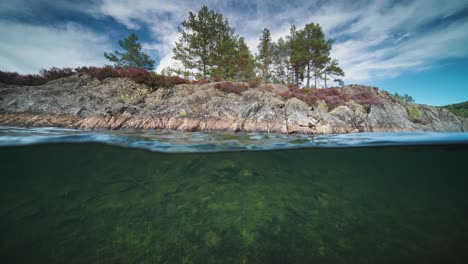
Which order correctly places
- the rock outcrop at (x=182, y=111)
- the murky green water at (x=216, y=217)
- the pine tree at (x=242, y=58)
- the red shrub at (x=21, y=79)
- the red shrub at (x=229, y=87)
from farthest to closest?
1. the pine tree at (x=242, y=58)
2. the red shrub at (x=229, y=87)
3. the red shrub at (x=21, y=79)
4. the rock outcrop at (x=182, y=111)
5. the murky green water at (x=216, y=217)

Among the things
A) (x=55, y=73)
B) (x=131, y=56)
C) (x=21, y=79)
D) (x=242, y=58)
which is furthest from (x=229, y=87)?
(x=131, y=56)

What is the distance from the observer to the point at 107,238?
6.70ft

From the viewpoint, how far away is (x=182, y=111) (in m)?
11.2

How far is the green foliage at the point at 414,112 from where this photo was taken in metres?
14.2

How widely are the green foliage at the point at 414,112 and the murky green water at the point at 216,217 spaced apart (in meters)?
14.9

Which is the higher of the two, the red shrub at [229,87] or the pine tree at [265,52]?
the pine tree at [265,52]

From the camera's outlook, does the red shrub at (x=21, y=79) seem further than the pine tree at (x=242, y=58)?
No

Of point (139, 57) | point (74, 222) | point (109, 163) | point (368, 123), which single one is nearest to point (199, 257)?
point (74, 222)

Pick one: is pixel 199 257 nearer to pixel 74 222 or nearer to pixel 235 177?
pixel 74 222

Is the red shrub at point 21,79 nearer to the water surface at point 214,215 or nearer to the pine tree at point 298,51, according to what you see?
the water surface at point 214,215

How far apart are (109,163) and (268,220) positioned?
16.6 feet

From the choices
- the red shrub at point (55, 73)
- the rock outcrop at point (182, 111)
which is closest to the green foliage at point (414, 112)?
the rock outcrop at point (182, 111)

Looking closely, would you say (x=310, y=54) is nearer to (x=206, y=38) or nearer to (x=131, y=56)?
(x=206, y=38)

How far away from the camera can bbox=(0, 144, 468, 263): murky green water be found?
1.90 meters
